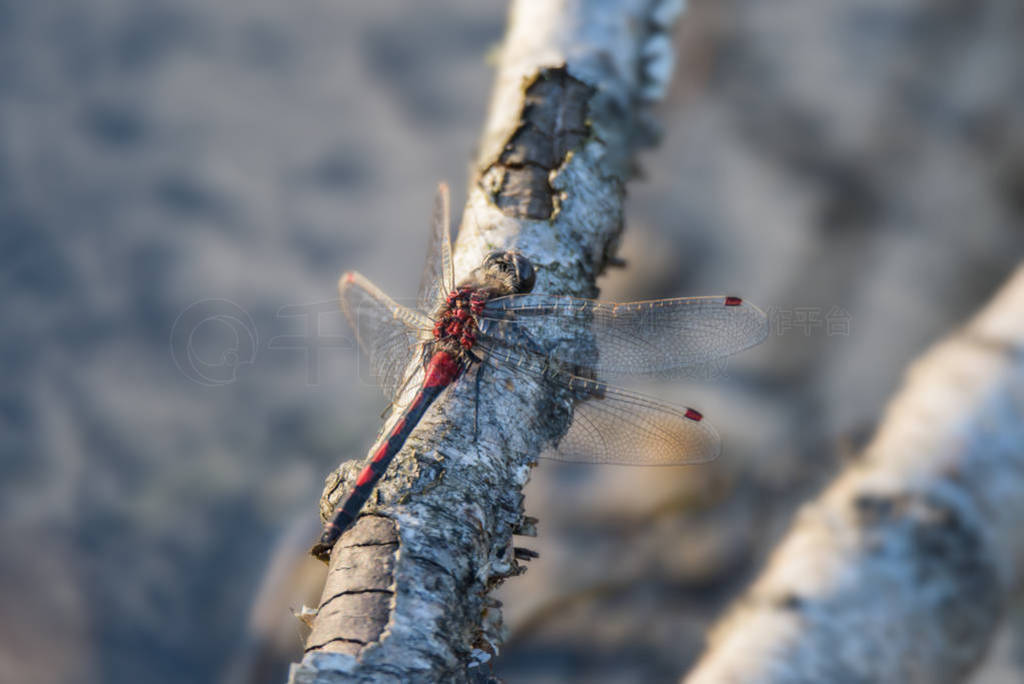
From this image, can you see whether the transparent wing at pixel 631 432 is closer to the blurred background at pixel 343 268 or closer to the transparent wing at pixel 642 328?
the transparent wing at pixel 642 328

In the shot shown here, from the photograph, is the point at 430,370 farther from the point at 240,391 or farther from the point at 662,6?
the point at 240,391

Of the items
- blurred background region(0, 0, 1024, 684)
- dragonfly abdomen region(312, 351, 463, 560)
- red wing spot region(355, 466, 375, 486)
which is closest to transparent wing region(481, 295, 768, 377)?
dragonfly abdomen region(312, 351, 463, 560)

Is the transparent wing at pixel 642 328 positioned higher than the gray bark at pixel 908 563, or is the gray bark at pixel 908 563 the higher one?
the transparent wing at pixel 642 328

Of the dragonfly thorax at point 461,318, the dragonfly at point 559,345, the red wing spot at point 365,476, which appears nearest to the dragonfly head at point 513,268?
the dragonfly at point 559,345

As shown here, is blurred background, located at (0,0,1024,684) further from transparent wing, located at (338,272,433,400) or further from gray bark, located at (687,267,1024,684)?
transparent wing, located at (338,272,433,400)

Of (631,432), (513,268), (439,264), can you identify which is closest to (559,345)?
(513,268)

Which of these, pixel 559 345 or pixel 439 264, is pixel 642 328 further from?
pixel 439 264
